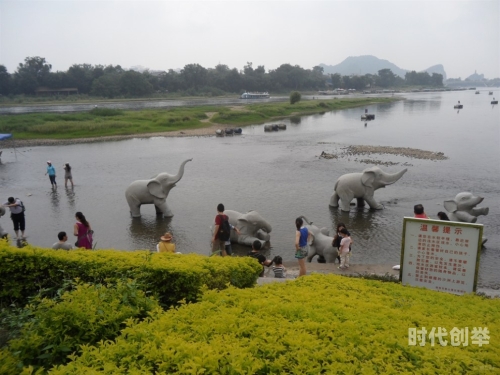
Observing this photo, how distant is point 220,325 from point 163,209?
40.2 feet

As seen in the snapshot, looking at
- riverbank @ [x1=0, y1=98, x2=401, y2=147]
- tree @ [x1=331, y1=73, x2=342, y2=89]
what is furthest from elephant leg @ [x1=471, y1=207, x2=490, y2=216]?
tree @ [x1=331, y1=73, x2=342, y2=89]

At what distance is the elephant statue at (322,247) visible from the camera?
1186cm

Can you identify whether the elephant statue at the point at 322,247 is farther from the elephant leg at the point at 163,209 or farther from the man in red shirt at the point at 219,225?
the elephant leg at the point at 163,209

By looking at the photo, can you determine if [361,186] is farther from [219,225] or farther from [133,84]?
[133,84]

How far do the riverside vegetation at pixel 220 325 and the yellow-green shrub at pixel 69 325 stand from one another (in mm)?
12

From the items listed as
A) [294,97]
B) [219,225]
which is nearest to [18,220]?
[219,225]

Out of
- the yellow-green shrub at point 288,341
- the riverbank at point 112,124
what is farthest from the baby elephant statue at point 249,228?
the riverbank at point 112,124

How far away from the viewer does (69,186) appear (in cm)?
2247

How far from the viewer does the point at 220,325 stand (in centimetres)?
453

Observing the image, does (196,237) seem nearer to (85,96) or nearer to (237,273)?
(237,273)

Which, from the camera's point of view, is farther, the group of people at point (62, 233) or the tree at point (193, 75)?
the tree at point (193, 75)

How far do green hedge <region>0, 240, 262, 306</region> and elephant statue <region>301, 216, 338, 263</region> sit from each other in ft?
17.0

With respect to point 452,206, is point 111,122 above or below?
above

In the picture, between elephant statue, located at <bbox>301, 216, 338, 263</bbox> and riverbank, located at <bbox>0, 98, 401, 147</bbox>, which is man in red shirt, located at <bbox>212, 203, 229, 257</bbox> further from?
riverbank, located at <bbox>0, 98, 401, 147</bbox>
